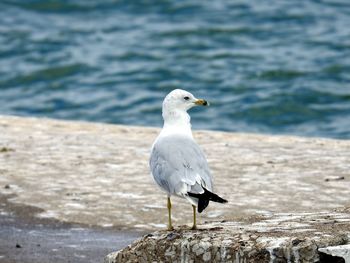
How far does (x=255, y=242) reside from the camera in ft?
17.8

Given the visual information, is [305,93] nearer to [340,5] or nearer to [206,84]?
[206,84]

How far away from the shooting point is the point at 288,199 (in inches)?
309

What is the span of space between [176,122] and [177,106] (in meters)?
0.09

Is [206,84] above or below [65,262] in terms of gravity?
above

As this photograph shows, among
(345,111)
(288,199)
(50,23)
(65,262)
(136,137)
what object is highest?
(50,23)

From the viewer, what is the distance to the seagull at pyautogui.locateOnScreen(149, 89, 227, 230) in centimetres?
544

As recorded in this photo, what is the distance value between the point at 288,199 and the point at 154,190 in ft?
3.03

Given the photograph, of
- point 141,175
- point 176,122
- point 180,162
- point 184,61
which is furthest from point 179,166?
point 184,61

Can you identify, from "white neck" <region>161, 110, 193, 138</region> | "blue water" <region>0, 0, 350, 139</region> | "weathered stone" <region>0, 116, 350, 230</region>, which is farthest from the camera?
"blue water" <region>0, 0, 350, 139</region>

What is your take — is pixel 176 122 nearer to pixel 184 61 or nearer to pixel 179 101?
pixel 179 101

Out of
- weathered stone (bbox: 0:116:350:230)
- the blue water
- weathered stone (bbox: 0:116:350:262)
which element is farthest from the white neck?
the blue water

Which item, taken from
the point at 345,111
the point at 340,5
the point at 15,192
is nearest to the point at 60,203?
the point at 15,192

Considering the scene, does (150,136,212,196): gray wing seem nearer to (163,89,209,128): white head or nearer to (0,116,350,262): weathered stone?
(163,89,209,128): white head

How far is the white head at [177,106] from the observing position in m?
5.93
